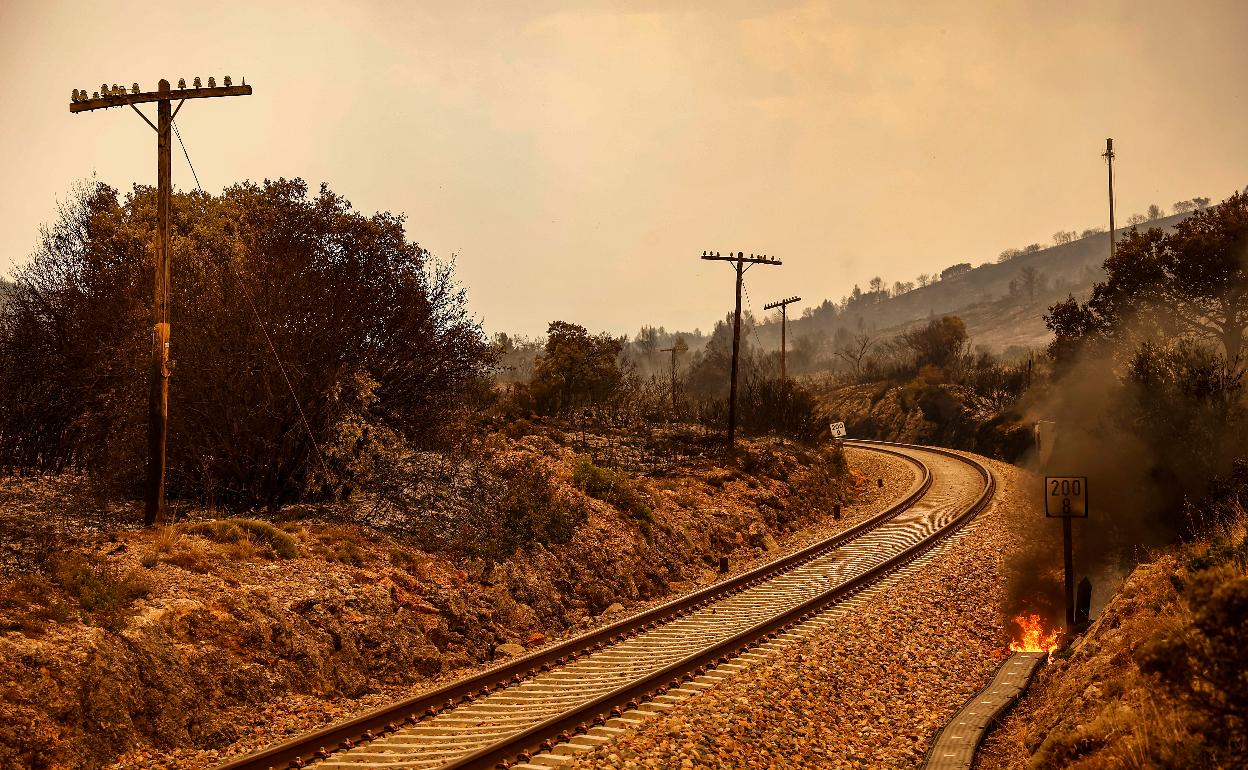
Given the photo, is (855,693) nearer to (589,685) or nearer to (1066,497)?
(589,685)

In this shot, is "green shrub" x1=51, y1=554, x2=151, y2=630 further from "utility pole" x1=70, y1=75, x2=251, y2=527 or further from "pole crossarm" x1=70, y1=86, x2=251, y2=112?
"pole crossarm" x1=70, y1=86, x2=251, y2=112

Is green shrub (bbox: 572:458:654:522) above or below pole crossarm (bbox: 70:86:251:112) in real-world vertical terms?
below

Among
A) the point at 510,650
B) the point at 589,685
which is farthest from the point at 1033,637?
the point at 510,650

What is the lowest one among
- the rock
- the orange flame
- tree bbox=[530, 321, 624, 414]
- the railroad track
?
the orange flame

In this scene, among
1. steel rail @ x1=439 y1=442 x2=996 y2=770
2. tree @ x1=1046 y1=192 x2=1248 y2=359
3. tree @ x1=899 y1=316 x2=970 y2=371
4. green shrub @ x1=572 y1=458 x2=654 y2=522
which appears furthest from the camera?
tree @ x1=899 y1=316 x2=970 y2=371

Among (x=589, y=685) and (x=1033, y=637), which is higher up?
(x=589, y=685)

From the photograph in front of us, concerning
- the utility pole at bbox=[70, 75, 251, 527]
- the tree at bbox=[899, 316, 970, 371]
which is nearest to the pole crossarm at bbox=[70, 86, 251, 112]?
the utility pole at bbox=[70, 75, 251, 527]

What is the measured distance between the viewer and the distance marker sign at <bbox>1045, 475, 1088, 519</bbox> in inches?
772

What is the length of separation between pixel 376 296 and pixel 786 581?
12.8 meters

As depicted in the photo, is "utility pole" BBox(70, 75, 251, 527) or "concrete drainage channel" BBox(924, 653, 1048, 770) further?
"utility pole" BBox(70, 75, 251, 527)

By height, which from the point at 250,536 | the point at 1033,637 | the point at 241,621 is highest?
the point at 250,536

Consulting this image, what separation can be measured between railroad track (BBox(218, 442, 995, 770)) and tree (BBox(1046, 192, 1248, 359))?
23.8 m

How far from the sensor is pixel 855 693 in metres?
13.2

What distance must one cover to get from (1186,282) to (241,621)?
1587 inches
